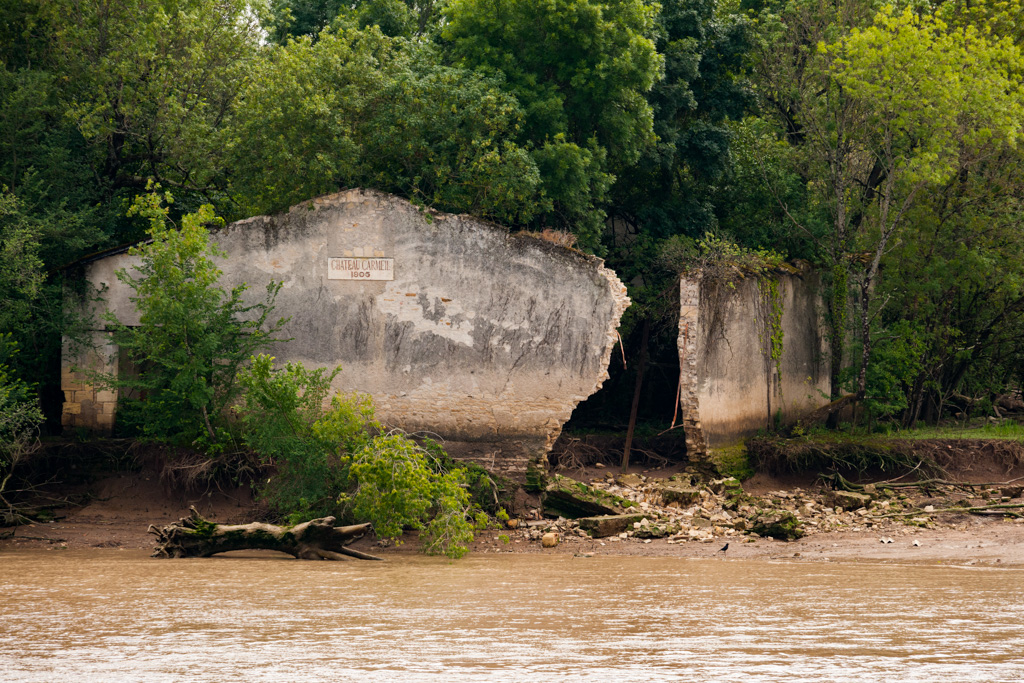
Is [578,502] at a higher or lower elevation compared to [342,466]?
lower

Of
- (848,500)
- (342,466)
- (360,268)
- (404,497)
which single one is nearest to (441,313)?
(360,268)

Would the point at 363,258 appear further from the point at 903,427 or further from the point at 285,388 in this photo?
the point at 903,427

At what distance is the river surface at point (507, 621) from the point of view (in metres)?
6.17

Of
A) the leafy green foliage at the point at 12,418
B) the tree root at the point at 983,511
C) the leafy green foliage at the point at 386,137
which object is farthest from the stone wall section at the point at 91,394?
the tree root at the point at 983,511

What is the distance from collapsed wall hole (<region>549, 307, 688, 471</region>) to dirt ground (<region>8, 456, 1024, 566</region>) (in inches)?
140

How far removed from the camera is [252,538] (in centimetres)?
1143

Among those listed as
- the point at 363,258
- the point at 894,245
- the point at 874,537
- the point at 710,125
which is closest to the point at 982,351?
the point at 894,245

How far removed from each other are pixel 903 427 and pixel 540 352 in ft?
25.4

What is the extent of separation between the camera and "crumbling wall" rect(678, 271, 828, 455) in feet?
49.5

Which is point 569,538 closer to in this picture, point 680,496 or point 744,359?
point 680,496

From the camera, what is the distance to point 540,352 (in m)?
13.9

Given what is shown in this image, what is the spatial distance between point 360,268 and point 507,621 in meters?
7.26

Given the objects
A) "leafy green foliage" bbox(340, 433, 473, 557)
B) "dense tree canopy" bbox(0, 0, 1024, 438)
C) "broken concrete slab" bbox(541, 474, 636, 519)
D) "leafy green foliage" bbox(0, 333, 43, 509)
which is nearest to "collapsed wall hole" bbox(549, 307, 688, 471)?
"dense tree canopy" bbox(0, 0, 1024, 438)

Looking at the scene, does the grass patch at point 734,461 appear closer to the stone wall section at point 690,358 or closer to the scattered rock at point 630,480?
the stone wall section at point 690,358
